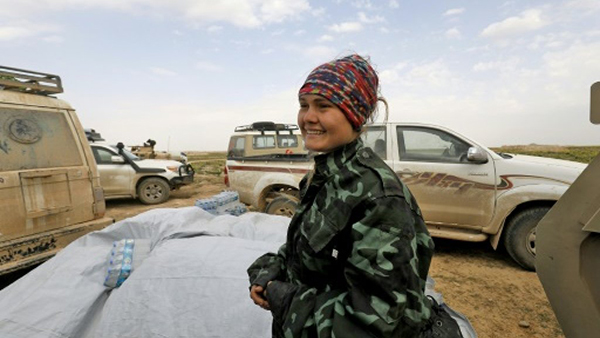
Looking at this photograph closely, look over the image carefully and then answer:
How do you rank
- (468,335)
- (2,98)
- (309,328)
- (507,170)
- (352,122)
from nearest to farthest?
(309,328) < (352,122) < (468,335) < (2,98) < (507,170)

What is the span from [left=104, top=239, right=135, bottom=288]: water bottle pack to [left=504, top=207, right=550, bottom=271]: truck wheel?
14.1 feet

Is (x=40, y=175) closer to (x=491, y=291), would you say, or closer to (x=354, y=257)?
(x=354, y=257)

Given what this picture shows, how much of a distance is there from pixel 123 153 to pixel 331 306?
920 cm

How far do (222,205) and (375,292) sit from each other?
367cm

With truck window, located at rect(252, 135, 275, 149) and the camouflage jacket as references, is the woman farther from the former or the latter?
truck window, located at rect(252, 135, 275, 149)

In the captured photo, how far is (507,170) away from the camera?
382cm

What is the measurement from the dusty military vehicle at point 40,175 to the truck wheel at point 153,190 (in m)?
5.32

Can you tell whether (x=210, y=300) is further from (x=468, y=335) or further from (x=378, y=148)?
(x=378, y=148)

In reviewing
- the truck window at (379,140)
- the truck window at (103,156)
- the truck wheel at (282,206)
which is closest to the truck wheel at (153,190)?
the truck window at (103,156)

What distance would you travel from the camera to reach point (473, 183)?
13.0 ft

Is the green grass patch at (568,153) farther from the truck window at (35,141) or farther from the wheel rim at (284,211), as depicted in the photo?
the truck window at (35,141)

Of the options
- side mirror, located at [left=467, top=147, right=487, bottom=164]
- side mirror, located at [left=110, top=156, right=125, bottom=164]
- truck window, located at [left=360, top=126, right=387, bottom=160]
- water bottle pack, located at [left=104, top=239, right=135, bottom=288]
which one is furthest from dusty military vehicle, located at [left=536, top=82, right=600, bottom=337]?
side mirror, located at [left=110, top=156, right=125, bottom=164]

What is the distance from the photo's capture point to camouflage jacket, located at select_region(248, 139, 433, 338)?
0.78m

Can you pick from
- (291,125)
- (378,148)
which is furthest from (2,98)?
(291,125)
